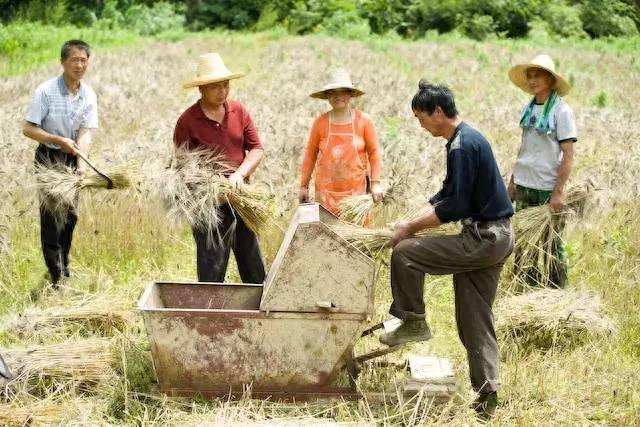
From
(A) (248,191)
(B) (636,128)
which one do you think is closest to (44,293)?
(A) (248,191)

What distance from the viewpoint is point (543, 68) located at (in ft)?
18.6

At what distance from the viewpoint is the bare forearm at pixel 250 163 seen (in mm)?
5500

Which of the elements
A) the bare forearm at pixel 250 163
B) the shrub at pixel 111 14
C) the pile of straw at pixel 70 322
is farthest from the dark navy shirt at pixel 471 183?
the shrub at pixel 111 14

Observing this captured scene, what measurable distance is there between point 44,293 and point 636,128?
7746 millimetres

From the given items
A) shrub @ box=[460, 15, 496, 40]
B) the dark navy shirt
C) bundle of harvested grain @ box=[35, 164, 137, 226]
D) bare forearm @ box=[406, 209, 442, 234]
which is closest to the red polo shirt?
bundle of harvested grain @ box=[35, 164, 137, 226]

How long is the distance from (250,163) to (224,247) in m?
0.58

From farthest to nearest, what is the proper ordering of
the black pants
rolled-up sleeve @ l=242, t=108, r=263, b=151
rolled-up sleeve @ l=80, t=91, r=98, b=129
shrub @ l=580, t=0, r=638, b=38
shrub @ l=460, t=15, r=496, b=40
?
shrub @ l=580, t=0, r=638, b=38 < shrub @ l=460, t=15, r=496, b=40 < rolled-up sleeve @ l=80, t=91, r=98, b=129 < the black pants < rolled-up sleeve @ l=242, t=108, r=263, b=151

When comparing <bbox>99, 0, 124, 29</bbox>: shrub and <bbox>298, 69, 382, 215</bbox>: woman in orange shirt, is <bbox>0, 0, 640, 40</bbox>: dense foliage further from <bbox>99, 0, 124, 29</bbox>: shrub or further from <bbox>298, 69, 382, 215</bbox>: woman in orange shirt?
<bbox>298, 69, 382, 215</bbox>: woman in orange shirt

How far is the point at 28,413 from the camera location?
438 cm

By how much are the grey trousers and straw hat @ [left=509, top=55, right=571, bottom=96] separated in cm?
154

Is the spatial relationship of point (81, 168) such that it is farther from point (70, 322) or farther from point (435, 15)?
point (435, 15)

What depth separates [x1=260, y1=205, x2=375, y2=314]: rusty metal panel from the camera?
4504mm

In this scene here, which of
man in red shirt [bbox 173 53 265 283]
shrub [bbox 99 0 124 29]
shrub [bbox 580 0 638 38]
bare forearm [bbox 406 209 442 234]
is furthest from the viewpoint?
shrub [bbox 99 0 124 29]

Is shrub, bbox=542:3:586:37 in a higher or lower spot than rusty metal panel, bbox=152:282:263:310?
lower
